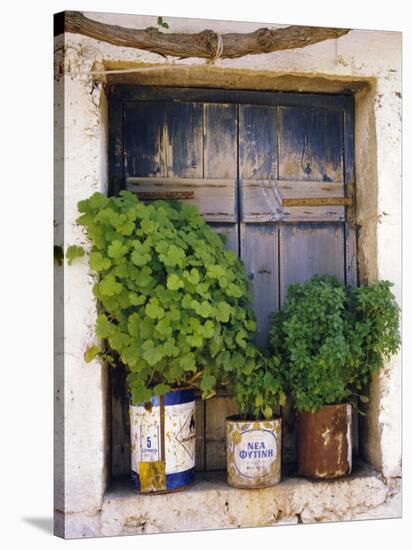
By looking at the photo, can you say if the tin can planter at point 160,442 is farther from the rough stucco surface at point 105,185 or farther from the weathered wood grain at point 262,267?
the weathered wood grain at point 262,267

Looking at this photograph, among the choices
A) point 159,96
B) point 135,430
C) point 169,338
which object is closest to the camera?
point 169,338

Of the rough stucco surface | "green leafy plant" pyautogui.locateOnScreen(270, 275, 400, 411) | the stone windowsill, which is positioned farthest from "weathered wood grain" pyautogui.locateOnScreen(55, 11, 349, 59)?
the stone windowsill

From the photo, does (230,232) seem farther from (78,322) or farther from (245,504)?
(245,504)

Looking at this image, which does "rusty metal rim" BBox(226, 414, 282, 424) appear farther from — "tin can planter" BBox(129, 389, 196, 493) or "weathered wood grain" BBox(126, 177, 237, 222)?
"weathered wood grain" BBox(126, 177, 237, 222)

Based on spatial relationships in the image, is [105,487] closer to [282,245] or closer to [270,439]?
[270,439]

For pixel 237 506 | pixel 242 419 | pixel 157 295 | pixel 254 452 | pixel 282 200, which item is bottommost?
pixel 237 506

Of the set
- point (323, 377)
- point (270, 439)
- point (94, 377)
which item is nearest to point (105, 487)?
point (94, 377)

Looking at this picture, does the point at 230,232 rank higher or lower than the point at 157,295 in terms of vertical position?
higher

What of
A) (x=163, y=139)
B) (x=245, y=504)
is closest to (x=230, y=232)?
(x=163, y=139)

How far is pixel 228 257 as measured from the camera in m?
3.22

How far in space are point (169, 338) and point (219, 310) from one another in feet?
0.80

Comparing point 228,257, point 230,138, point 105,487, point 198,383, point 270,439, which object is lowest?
point 105,487

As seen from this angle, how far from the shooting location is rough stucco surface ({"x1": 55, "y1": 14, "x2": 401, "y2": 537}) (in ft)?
10.3

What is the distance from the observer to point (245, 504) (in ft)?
10.7
